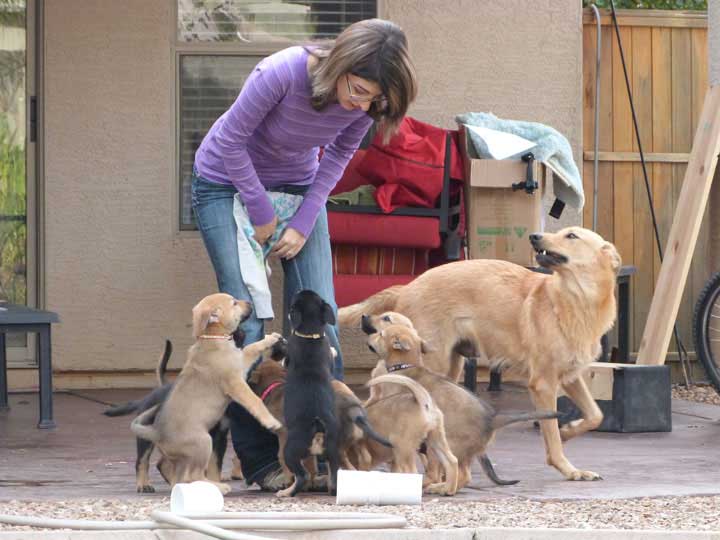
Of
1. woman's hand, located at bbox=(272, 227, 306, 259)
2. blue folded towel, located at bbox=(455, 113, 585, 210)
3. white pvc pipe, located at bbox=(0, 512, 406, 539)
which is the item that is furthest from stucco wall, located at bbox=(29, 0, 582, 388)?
white pvc pipe, located at bbox=(0, 512, 406, 539)

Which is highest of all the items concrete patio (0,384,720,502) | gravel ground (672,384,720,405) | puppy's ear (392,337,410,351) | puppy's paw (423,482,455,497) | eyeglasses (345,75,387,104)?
eyeglasses (345,75,387,104)

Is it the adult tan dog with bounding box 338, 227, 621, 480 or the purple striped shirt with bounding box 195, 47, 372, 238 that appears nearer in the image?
the purple striped shirt with bounding box 195, 47, 372, 238

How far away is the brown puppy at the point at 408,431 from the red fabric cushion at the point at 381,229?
313 cm

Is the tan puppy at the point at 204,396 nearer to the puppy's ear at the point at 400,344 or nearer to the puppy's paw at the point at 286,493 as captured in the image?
the puppy's paw at the point at 286,493

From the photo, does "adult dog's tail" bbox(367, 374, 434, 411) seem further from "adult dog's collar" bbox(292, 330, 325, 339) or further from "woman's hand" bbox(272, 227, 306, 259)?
"woman's hand" bbox(272, 227, 306, 259)

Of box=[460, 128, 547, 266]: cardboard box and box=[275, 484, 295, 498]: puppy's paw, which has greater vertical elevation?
box=[460, 128, 547, 266]: cardboard box

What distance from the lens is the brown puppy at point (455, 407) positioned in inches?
234

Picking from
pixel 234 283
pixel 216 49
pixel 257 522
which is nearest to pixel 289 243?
pixel 234 283

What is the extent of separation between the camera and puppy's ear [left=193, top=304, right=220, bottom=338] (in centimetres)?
573

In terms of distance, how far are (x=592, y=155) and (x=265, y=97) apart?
5.06 metres

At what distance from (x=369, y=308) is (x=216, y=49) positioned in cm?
305

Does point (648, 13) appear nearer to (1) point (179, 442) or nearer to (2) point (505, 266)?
(2) point (505, 266)

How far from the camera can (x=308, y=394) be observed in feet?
18.1

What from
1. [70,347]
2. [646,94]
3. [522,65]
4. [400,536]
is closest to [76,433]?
[70,347]
